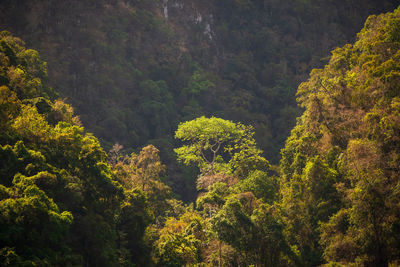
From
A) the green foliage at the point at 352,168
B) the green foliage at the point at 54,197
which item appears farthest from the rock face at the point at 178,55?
the green foliage at the point at 352,168

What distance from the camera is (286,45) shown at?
209ft

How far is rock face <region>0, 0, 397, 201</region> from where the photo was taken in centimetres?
4450

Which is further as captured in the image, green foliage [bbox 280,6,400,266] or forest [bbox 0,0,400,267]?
green foliage [bbox 280,6,400,266]

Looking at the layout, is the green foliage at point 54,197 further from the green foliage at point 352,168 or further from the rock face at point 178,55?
the rock face at point 178,55

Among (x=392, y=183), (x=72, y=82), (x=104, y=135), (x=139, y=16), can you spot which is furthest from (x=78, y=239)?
(x=139, y=16)

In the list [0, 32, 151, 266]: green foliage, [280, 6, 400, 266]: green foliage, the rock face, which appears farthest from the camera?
the rock face

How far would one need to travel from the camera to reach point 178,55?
5616 centimetres

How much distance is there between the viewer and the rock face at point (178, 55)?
44.5 metres

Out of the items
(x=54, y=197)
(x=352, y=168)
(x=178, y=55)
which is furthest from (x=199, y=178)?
(x=178, y=55)

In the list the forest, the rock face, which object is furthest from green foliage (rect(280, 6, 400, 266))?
the rock face

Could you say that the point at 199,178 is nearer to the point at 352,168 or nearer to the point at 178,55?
the point at 352,168

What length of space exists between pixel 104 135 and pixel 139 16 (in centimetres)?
2190

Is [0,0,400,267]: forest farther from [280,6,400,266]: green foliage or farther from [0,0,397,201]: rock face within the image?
[0,0,397,201]: rock face

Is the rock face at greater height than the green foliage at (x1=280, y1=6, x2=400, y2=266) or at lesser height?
greater
